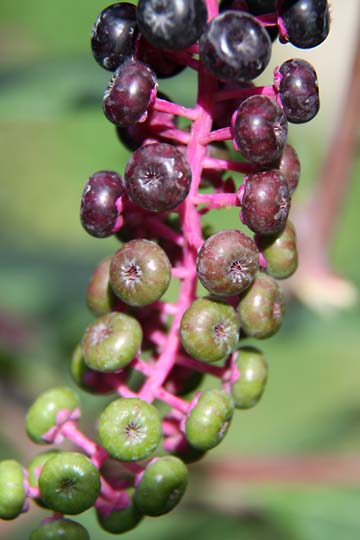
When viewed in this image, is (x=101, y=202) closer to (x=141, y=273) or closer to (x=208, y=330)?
(x=141, y=273)

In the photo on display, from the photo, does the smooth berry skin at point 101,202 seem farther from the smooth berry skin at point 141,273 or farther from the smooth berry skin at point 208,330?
the smooth berry skin at point 208,330

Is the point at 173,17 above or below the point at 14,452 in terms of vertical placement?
above

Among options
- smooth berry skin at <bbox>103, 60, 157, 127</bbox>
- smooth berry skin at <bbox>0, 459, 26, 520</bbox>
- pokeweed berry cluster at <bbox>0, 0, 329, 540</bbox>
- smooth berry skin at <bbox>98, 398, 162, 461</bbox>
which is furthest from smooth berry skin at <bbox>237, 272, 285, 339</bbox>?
smooth berry skin at <bbox>0, 459, 26, 520</bbox>

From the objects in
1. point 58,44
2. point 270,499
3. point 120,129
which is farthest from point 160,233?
point 58,44

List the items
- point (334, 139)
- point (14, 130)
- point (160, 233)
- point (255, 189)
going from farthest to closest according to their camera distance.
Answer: point (14, 130) < point (334, 139) < point (160, 233) < point (255, 189)

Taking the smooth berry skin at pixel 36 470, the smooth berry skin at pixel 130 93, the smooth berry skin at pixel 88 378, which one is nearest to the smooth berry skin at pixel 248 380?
the smooth berry skin at pixel 88 378

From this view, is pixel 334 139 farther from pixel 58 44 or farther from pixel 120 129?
pixel 58 44

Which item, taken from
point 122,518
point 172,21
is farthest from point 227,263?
point 122,518
